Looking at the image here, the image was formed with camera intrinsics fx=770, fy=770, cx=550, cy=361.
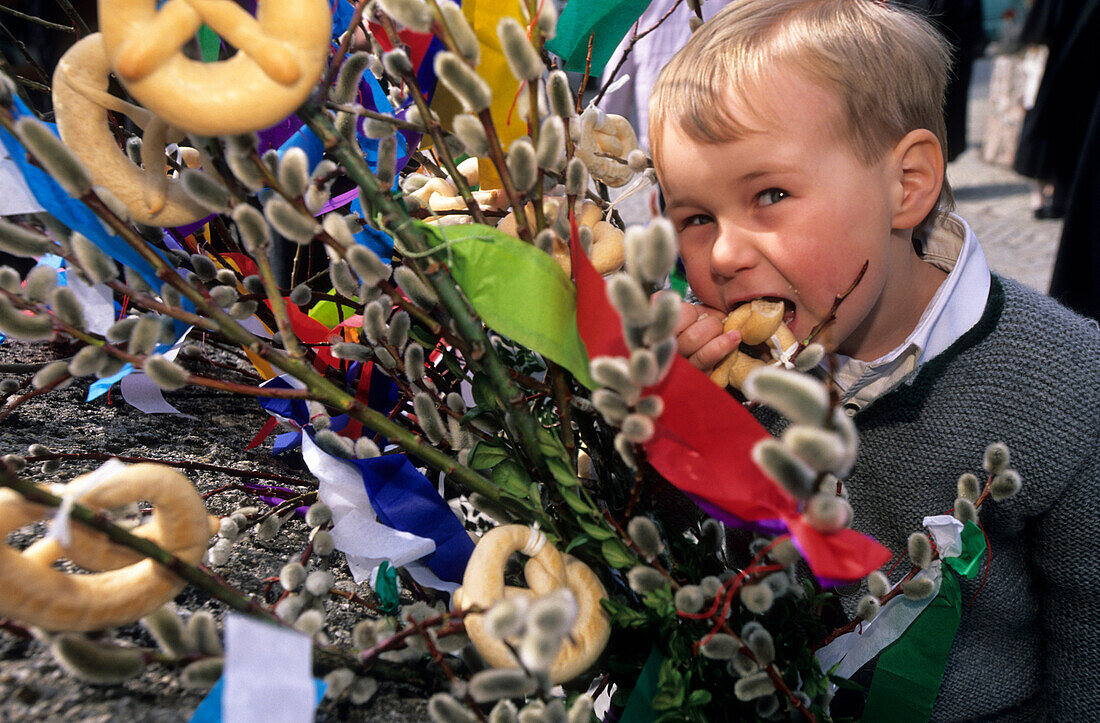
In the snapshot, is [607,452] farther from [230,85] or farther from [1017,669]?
[1017,669]

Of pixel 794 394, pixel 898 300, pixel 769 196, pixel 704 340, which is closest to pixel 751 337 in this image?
pixel 704 340

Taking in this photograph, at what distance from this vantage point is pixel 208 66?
406 mm

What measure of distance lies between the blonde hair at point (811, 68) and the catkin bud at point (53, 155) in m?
0.59

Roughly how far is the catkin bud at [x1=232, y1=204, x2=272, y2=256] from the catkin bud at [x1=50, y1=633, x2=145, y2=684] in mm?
232

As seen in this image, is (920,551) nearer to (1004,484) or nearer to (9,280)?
(1004,484)

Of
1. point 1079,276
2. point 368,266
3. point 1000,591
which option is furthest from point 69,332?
point 1079,276

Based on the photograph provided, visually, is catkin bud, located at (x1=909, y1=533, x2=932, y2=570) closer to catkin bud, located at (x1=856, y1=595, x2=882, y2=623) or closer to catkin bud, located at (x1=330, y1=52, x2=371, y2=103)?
catkin bud, located at (x1=856, y1=595, x2=882, y2=623)

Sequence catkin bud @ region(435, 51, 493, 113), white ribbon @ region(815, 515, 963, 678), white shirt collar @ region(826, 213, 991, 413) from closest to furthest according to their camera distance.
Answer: catkin bud @ region(435, 51, 493, 113)
white ribbon @ region(815, 515, 963, 678)
white shirt collar @ region(826, 213, 991, 413)

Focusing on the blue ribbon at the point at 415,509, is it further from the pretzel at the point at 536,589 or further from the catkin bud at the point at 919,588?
the catkin bud at the point at 919,588

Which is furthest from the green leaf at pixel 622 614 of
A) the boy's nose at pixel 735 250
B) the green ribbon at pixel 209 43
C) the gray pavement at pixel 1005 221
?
the gray pavement at pixel 1005 221

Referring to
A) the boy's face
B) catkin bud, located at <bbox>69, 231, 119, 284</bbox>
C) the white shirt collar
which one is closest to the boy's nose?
the boy's face

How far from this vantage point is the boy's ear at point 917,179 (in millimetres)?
910

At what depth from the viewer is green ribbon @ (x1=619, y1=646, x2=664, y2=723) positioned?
20.4 inches

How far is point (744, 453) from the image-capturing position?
0.44m
